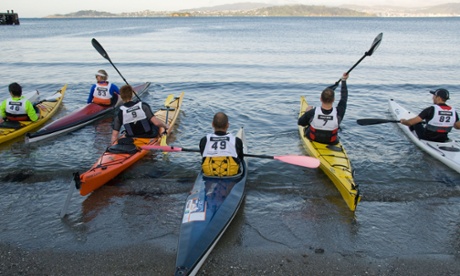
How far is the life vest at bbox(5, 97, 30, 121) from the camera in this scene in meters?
8.80

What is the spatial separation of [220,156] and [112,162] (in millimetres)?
2326

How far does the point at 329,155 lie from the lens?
22.4 feet

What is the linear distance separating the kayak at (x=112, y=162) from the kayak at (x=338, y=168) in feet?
11.3

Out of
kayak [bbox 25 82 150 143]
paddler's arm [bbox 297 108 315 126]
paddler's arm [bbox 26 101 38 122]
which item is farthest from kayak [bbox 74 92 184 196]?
paddler's arm [bbox 26 101 38 122]

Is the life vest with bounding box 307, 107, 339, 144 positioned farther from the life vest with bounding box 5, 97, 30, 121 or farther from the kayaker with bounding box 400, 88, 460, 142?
the life vest with bounding box 5, 97, 30, 121

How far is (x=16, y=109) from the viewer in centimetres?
895

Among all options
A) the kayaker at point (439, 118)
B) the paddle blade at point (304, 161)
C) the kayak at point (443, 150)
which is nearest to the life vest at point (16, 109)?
the paddle blade at point (304, 161)

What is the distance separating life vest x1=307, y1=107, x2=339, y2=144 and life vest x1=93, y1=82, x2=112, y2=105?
21.4ft

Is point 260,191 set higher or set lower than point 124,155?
lower

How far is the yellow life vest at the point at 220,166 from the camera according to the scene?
5.59m

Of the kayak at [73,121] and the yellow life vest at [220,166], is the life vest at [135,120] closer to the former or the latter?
the yellow life vest at [220,166]

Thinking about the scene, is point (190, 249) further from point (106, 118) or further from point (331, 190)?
point (106, 118)

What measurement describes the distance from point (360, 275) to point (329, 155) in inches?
117

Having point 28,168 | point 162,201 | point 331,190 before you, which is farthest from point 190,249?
point 28,168
